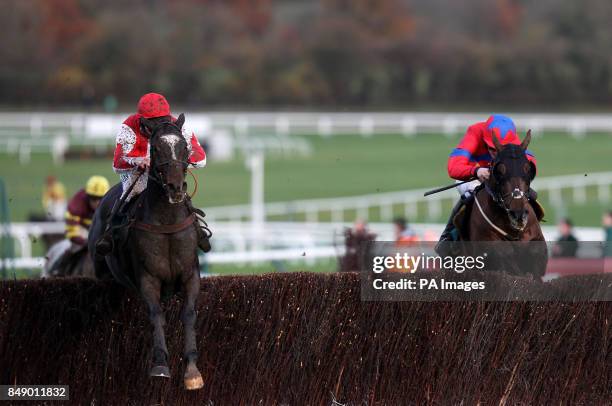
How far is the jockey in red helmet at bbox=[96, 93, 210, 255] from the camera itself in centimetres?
691

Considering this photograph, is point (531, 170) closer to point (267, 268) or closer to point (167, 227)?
point (167, 227)

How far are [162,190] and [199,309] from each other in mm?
720

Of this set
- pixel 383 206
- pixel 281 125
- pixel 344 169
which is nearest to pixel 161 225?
pixel 383 206

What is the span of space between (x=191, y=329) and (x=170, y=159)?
91cm

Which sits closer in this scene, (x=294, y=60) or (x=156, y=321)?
(x=156, y=321)

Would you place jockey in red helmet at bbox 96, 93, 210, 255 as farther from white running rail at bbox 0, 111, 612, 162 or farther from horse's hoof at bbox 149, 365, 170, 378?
white running rail at bbox 0, 111, 612, 162

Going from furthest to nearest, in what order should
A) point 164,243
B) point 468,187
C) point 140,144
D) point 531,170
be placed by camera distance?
1. point 468,187
2. point 531,170
3. point 140,144
4. point 164,243

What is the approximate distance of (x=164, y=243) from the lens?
6.71 metres

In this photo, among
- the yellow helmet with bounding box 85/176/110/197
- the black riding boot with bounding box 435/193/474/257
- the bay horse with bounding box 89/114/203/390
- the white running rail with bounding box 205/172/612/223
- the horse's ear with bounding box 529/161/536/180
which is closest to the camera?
the bay horse with bounding box 89/114/203/390

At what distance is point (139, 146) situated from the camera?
279 inches

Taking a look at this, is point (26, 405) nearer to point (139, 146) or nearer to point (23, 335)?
point (23, 335)

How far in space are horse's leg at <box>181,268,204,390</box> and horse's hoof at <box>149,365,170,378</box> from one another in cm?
11

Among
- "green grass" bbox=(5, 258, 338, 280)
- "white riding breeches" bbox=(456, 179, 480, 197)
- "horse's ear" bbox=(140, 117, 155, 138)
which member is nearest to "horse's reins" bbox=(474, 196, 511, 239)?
"white riding breeches" bbox=(456, 179, 480, 197)

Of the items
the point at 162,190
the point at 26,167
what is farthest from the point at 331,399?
the point at 26,167
